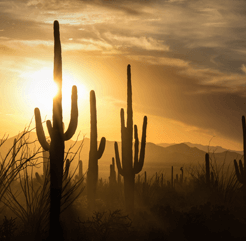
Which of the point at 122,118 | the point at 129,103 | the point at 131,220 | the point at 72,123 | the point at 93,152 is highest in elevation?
the point at 129,103

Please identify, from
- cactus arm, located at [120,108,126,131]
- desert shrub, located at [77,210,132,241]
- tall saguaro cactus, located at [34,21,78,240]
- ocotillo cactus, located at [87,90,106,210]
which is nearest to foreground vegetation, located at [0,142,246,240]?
desert shrub, located at [77,210,132,241]

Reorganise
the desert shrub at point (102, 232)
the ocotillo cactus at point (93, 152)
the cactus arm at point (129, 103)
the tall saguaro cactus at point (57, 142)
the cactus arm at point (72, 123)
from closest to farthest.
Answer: the tall saguaro cactus at point (57, 142) < the cactus arm at point (72, 123) < the desert shrub at point (102, 232) < the cactus arm at point (129, 103) < the ocotillo cactus at point (93, 152)

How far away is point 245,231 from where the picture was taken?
39.4 ft

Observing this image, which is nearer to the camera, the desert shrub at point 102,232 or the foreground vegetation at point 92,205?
the foreground vegetation at point 92,205

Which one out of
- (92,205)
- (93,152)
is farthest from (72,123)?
(92,205)

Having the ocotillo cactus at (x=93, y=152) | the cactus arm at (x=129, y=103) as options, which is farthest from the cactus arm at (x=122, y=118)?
the ocotillo cactus at (x=93, y=152)

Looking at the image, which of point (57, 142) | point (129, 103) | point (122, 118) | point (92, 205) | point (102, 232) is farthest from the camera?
point (122, 118)

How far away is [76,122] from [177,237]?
6.16 metres

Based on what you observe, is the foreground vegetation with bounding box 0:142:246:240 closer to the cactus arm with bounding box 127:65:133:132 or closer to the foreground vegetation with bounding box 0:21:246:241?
the foreground vegetation with bounding box 0:21:246:241

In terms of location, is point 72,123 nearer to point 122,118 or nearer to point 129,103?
point 129,103

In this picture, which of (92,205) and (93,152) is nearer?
(93,152)

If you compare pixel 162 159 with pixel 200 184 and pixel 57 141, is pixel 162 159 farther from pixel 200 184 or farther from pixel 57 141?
pixel 57 141

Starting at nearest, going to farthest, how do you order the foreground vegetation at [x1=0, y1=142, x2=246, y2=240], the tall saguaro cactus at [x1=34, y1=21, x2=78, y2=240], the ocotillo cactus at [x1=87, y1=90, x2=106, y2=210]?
the tall saguaro cactus at [x1=34, y1=21, x2=78, y2=240] → the foreground vegetation at [x1=0, y1=142, x2=246, y2=240] → the ocotillo cactus at [x1=87, y1=90, x2=106, y2=210]

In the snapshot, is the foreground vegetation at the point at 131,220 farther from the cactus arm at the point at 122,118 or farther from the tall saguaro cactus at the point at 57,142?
the cactus arm at the point at 122,118
